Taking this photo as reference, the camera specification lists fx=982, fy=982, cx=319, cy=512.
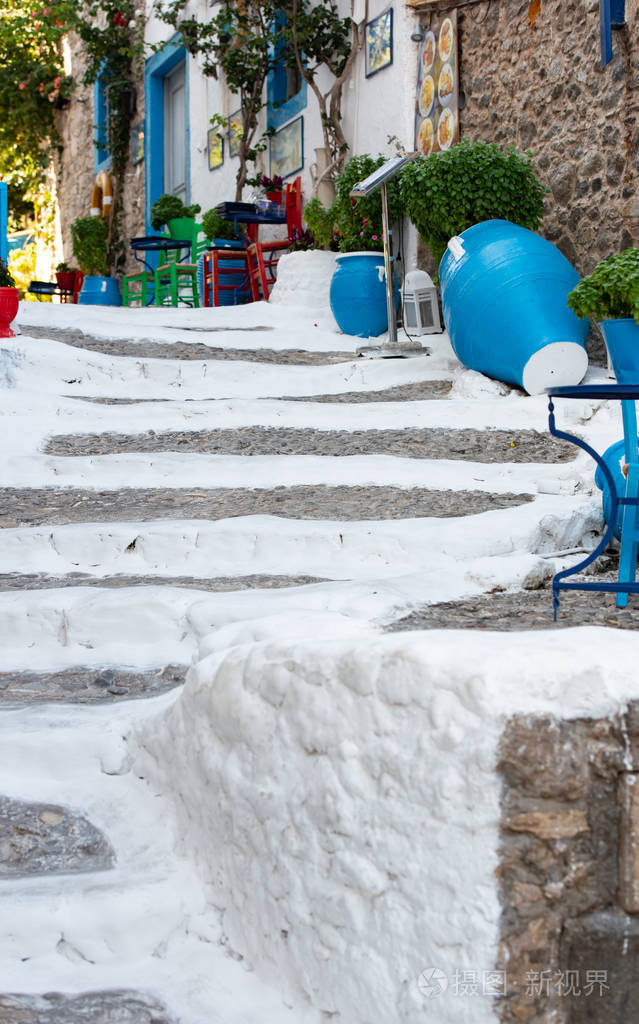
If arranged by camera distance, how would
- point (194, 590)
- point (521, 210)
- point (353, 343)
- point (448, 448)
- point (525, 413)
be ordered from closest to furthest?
point (194, 590)
point (448, 448)
point (525, 413)
point (521, 210)
point (353, 343)

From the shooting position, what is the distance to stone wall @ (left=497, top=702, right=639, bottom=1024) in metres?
1.47

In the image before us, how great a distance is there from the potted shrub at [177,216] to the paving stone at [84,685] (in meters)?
8.04

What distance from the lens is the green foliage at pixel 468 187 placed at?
530 centimetres

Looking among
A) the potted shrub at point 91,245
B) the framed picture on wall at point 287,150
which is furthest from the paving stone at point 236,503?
the potted shrub at point 91,245

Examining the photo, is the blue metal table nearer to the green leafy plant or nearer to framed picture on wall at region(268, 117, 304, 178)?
the green leafy plant

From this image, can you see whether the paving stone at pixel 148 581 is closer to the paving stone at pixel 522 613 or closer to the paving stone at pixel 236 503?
the paving stone at pixel 236 503

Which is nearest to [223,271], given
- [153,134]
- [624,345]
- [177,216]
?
[177,216]

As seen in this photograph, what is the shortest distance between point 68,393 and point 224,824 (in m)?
3.36

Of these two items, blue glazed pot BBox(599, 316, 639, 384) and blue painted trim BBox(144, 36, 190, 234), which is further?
blue painted trim BBox(144, 36, 190, 234)

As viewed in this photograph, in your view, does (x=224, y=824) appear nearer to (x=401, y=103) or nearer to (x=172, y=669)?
(x=172, y=669)

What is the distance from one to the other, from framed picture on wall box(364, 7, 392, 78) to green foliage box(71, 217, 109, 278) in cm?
548

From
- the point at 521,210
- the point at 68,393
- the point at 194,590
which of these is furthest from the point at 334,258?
the point at 194,590

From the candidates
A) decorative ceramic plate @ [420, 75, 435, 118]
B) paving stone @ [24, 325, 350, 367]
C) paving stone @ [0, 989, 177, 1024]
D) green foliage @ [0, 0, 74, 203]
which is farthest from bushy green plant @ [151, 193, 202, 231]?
paving stone @ [0, 989, 177, 1024]

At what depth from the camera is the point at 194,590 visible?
283 centimetres
